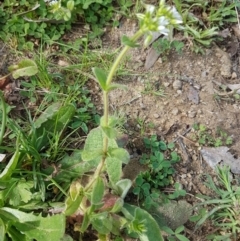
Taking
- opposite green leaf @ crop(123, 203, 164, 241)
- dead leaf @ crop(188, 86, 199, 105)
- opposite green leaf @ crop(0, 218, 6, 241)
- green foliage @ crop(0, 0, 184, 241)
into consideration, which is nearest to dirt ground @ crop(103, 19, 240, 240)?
dead leaf @ crop(188, 86, 199, 105)

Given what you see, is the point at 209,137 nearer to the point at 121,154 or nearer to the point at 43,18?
the point at 121,154

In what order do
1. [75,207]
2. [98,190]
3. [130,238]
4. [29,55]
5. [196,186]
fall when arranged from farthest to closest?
1. [29,55]
2. [196,186]
3. [130,238]
4. [75,207]
5. [98,190]

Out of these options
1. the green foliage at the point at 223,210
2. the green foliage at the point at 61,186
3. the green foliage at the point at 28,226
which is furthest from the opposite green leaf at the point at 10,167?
the green foliage at the point at 223,210

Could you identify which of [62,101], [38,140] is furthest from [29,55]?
[38,140]

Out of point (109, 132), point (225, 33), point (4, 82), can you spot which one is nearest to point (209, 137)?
point (225, 33)

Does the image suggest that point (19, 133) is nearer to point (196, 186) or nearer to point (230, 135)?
point (196, 186)

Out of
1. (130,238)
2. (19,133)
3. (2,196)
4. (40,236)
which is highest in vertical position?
(19,133)
